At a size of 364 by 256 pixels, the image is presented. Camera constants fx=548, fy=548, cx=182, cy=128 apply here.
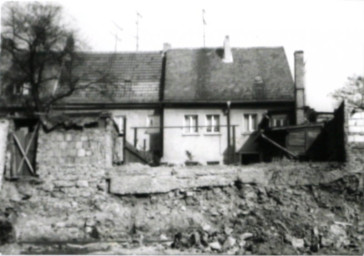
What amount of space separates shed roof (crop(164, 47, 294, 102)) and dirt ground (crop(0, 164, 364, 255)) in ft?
39.2

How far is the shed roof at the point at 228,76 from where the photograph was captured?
29125mm

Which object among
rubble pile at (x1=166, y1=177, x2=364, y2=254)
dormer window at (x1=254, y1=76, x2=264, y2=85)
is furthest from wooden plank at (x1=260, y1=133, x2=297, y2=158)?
rubble pile at (x1=166, y1=177, x2=364, y2=254)

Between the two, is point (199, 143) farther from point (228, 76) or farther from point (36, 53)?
point (36, 53)

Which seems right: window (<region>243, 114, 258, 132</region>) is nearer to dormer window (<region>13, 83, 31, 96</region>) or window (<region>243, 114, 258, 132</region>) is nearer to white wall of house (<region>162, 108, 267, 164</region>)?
white wall of house (<region>162, 108, 267, 164</region>)

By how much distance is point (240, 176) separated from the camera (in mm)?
17344

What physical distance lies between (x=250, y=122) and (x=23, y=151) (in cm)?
1433

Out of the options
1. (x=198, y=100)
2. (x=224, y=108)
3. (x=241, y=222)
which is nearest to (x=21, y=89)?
(x=198, y=100)

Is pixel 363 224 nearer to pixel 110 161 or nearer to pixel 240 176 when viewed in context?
pixel 240 176

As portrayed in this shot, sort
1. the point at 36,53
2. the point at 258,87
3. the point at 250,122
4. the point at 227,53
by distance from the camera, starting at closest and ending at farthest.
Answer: the point at 36,53, the point at 250,122, the point at 258,87, the point at 227,53

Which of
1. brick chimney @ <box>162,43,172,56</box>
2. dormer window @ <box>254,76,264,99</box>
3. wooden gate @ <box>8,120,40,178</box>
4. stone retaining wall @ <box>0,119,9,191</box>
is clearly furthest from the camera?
brick chimney @ <box>162,43,172,56</box>

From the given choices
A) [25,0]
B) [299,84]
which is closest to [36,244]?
[25,0]

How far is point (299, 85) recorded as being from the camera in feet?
92.0

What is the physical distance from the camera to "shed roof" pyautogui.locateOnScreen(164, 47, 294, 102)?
2912 centimetres

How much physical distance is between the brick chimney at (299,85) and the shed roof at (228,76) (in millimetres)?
817
